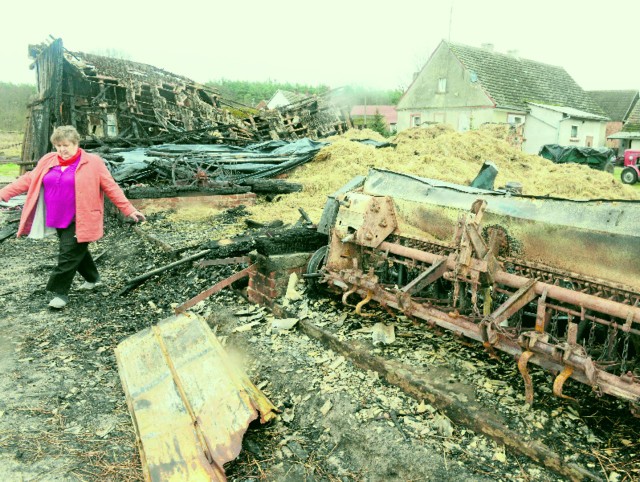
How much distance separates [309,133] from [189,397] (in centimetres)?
1716

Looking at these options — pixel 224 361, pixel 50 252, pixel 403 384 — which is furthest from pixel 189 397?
pixel 50 252

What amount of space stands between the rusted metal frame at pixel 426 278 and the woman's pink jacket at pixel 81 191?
3180 mm

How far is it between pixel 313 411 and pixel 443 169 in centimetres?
770

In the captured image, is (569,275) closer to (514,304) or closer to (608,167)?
(514,304)

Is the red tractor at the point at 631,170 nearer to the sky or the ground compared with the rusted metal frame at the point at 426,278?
nearer to the ground

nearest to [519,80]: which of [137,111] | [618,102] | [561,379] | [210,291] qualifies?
[618,102]

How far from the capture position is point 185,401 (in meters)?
2.86

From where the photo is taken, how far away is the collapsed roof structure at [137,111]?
1585cm

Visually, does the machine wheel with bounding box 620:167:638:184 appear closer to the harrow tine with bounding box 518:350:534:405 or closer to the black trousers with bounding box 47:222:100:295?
the harrow tine with bounding box 518:350:534:405

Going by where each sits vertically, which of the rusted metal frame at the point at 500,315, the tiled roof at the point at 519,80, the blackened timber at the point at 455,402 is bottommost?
the blackened timber at the point at 455,402

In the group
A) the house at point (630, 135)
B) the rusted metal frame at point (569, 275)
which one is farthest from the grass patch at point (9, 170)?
the house at point (630, 135)

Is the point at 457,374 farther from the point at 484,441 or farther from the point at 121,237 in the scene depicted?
the point at 121,237

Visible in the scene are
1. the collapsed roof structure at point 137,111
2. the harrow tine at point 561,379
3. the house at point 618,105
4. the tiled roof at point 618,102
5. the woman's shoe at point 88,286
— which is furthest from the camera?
the tiled roof at point 618,102

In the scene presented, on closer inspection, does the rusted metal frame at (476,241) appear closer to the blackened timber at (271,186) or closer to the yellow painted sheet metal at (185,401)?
the yellow painted sheet metal at (185,401)
